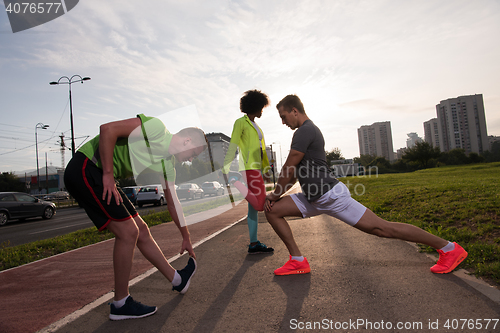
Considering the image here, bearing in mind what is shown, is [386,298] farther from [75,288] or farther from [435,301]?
[75,288]

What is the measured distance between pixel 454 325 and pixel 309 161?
172 centimetres

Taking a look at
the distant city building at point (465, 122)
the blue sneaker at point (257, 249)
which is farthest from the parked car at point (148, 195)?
the distant city building at point (465, 122)

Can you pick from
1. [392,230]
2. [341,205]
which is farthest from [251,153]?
[392,230]

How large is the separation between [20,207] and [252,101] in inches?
636

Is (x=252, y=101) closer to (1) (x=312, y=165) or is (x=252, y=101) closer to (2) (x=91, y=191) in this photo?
(1) (x=312, y=165)

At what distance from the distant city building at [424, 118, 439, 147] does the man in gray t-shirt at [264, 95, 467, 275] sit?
130386 millimetres

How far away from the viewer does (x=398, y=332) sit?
207cm

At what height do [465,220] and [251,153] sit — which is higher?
[251,153]

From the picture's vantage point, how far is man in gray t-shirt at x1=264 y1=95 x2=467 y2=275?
9.68 ft

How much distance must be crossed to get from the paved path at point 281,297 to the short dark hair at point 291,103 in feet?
5.94

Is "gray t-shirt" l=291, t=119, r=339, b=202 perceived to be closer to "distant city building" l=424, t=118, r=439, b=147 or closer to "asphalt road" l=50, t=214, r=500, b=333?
"asphalt road" l=50, t=214, r=500, b=333

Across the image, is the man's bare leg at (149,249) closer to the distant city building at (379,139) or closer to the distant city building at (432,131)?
the distant city building at (432,131)

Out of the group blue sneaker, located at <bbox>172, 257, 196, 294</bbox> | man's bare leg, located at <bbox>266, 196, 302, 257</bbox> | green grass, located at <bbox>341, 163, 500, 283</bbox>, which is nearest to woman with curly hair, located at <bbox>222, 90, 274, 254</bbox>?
man's bare leg, located at <bbox>266, 196, 302, 257</bbox>

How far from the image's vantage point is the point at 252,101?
4254 millimetres
